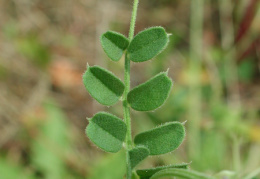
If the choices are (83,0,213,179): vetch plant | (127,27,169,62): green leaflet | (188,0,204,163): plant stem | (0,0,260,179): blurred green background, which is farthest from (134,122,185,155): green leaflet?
(188,0,204,163): plant stem

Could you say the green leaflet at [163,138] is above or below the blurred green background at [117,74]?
below

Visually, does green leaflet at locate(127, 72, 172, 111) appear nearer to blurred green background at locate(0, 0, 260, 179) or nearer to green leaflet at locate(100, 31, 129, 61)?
green leaflet at locate(100, 31, 129, 61)

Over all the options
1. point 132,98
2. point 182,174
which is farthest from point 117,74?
point 182,174

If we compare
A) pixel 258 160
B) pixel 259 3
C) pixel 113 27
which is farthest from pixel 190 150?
pixel 113 27

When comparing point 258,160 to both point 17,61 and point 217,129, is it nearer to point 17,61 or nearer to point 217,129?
point 217,129

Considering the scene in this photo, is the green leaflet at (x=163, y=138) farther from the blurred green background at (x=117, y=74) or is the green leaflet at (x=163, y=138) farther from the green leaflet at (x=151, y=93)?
the blurred green background at (x=117, y=74)

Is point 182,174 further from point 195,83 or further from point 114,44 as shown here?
point 195,83

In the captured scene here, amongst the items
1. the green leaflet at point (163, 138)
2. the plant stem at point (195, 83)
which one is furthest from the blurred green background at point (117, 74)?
the green leaflet at point (163, 138)
